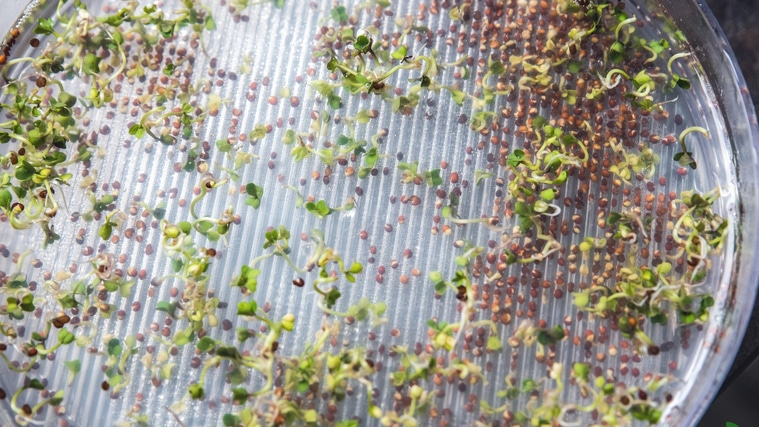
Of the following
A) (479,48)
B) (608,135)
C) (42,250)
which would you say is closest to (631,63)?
(608,135)

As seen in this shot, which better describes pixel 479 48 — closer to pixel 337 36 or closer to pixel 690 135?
pixel 337 36

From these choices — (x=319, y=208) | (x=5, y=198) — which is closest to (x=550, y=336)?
(x=319, y=208)

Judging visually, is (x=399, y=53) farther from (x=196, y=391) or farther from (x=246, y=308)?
(x=196, y=391)

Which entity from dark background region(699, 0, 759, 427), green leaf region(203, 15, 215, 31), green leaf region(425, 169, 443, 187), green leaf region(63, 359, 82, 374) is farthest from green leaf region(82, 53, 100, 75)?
dark background region(699, 0, 759, 427)

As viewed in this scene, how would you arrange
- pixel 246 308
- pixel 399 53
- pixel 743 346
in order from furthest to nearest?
pixel 743 346, pixel 399 53, pixel 246 308

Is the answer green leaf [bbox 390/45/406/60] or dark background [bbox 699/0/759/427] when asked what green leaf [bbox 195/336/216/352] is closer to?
green leaf [bbox 390/45/406/60]

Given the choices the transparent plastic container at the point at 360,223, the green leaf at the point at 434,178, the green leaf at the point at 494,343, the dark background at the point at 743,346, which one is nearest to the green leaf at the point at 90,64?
the transparent plastic container at the point at 360,223

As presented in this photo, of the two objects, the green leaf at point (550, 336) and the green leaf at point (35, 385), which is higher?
the green leaf at point (550, 336)

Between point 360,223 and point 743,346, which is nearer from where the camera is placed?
point 360,223

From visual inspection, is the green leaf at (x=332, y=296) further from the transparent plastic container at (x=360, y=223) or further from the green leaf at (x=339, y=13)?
the green leaf at (x=339, y=13)
